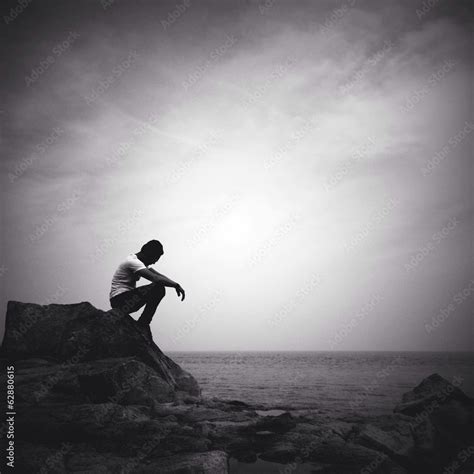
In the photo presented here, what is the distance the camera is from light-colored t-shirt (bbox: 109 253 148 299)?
752 cm

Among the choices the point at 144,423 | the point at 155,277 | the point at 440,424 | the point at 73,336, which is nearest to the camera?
the point at 144,423

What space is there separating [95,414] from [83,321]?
3.50 m

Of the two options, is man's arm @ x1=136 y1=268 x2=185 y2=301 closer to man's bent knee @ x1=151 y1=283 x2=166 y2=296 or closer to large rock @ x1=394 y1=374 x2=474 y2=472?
man's bent knee @ x1=151 y1=283 x2=166 y2=296

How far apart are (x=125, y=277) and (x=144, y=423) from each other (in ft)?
12.0

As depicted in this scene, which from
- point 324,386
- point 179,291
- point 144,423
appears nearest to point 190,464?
point 144,423

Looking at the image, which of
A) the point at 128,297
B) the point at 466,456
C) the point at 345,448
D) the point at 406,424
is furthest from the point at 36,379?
the point at 466,456

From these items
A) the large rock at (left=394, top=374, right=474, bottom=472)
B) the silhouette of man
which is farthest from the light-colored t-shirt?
the large rock at (left=394, top=374, right=474, bottom=472)

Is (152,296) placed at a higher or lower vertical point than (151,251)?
lower

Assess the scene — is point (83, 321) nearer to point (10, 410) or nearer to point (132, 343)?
point (132, 343)

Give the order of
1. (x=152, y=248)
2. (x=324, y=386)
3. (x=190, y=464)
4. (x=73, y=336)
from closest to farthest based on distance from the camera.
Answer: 1. (x=190, y=464)
2. (x=152, y=248)
3. (x=73, y=336)
4. (x=324, y=386)

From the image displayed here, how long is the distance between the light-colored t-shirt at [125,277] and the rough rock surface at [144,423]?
67 centimetres

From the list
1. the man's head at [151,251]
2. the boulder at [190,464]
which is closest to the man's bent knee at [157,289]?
the man's head at [151,251]

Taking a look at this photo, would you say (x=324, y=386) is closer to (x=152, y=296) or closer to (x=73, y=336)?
(x=152, y=296)

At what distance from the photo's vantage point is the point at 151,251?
7699 mm
